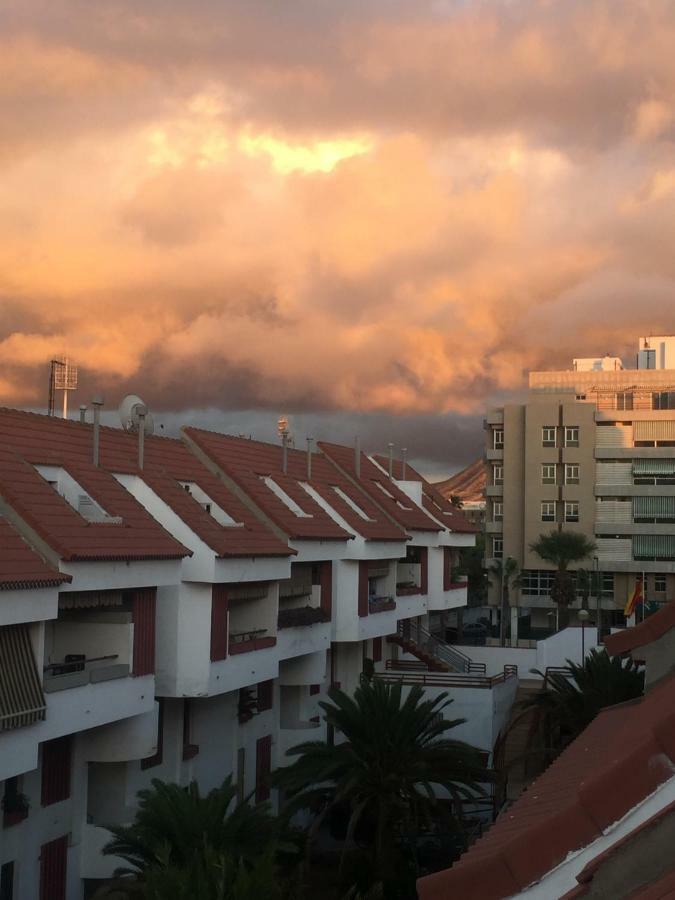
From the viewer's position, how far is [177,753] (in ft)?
105

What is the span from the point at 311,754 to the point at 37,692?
10724 mm

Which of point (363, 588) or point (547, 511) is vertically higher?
point (547, 511)

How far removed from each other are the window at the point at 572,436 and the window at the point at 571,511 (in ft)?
15.5

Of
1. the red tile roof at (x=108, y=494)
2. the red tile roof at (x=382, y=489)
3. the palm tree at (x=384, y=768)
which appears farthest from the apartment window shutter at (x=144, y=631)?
the red tile roof at (x=382, y=489)

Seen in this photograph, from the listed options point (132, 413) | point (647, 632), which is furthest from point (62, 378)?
point (647, 632)

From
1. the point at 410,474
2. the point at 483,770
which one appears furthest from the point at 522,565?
the point at 483,770

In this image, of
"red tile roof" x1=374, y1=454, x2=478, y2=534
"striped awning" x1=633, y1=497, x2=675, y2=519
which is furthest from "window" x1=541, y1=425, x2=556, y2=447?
"red tile roof" x1=374, y1=454, x2=478, y2=534

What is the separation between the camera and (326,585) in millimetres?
42094

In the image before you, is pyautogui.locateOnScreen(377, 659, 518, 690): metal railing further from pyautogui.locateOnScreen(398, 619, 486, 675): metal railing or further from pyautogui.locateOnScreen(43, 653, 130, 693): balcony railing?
pyautogui.locateOnScreen(43, 653, 130, 693): balcony railing

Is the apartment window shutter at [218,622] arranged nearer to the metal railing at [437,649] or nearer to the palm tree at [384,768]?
the palm tree at [384,768]

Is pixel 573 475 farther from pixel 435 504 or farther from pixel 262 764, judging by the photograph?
pixel 262 764

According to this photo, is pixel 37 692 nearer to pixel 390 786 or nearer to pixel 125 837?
pixel 125 837

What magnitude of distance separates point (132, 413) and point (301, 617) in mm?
8927

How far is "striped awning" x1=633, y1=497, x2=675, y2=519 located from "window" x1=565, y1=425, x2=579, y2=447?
663 cm
